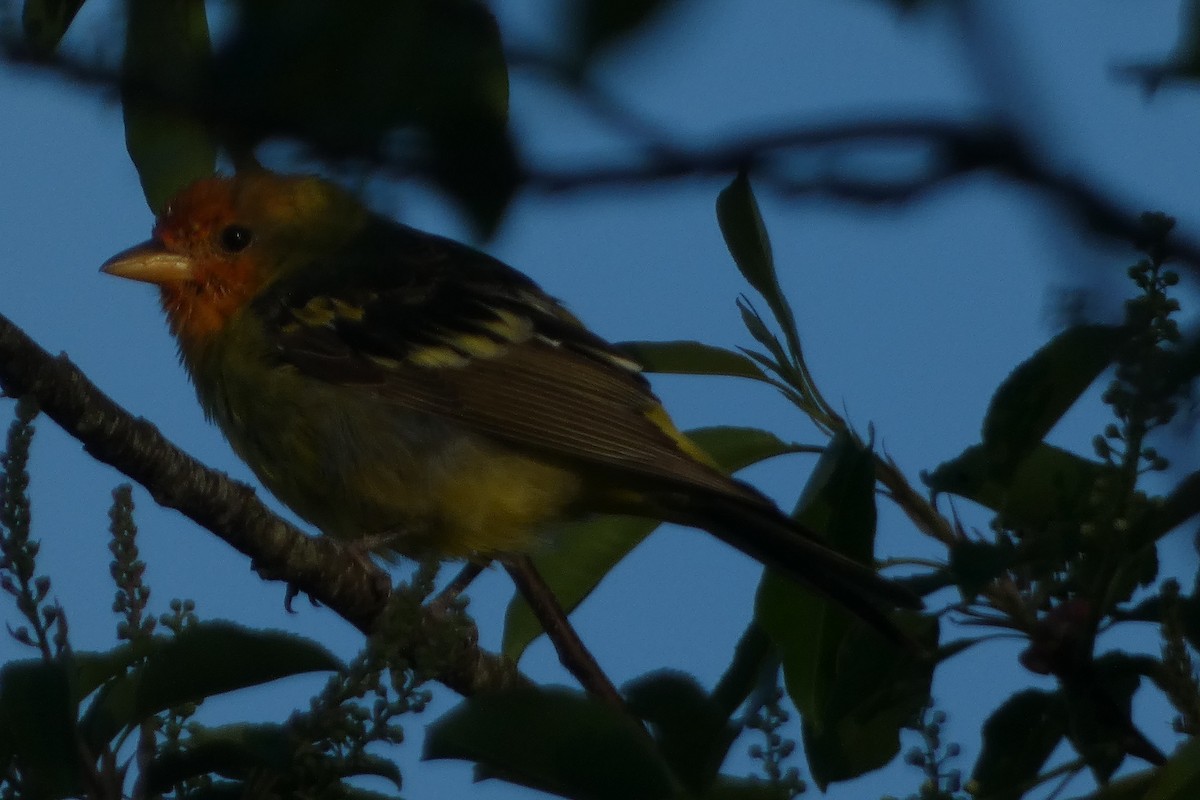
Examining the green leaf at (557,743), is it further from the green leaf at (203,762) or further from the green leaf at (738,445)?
the green leaf at (738,445)

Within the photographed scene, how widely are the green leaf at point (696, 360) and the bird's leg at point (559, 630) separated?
61cm

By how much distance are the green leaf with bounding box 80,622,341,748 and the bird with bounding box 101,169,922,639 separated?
200 cm

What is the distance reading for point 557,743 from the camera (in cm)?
210

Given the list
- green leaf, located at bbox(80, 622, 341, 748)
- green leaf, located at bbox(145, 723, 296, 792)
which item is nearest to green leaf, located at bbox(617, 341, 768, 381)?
green leaf, located at bbox(80, 622, 341, 748)

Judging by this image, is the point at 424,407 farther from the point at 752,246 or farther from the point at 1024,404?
the point at 1024,404

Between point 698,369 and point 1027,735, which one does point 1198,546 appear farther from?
point 698,369

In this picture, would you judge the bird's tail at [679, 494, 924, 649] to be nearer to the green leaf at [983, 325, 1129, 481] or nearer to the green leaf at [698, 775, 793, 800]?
the green leaf at [983, 325, 1129, 481]

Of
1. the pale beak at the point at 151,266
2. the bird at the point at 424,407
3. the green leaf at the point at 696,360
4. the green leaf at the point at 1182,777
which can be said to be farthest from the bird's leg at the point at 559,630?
the pale beak at the point at 151,266

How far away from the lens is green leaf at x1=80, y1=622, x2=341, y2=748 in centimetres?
245

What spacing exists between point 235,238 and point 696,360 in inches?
122

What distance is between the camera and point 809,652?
288 cm

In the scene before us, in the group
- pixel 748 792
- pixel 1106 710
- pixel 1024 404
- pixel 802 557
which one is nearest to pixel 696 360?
pixel 802 557

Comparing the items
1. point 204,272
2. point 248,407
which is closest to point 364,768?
point 248,407

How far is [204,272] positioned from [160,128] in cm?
456
